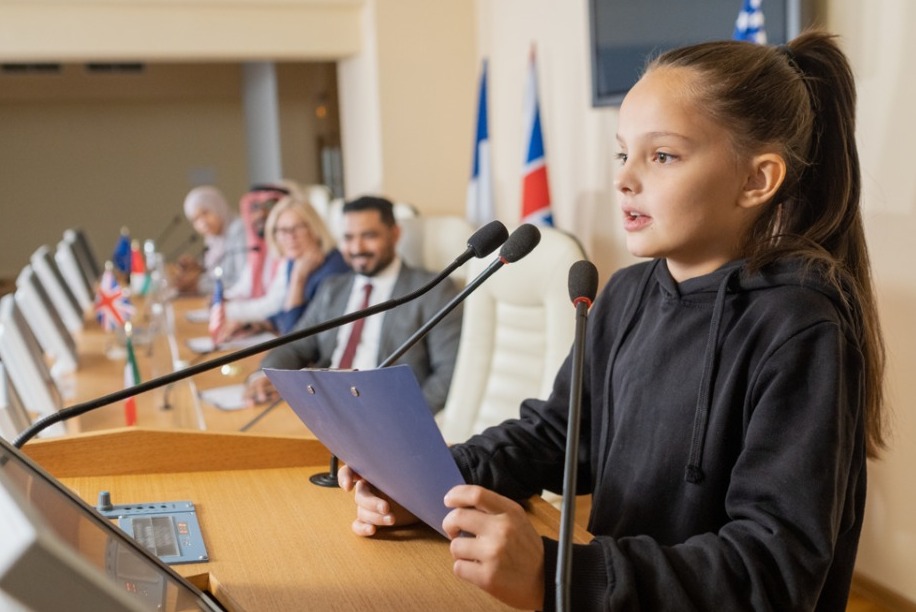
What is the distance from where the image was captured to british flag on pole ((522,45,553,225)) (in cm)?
434

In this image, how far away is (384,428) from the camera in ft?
3.83

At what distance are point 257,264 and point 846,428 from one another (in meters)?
5.19

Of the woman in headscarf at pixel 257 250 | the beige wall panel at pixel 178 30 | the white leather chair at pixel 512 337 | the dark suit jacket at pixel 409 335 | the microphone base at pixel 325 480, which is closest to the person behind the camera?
the microphone base at pixel 325 480

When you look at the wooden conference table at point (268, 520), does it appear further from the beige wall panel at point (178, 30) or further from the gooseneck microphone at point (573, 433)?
the beige wall panel at point (178, 30)

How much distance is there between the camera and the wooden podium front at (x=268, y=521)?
3.91 feet

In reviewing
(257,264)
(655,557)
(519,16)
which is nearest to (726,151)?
(655,557)

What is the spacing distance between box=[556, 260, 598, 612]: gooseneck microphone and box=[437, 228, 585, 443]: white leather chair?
1525 millimetres

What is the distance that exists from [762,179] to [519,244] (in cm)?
30

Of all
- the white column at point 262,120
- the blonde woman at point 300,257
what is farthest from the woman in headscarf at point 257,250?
the white column at point 262,120

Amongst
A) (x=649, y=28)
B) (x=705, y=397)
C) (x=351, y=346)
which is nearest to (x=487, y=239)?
(x=705, y=397)

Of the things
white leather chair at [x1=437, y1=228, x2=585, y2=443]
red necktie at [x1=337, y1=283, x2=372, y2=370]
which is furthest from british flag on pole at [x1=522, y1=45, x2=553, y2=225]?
white leather chair at [x1=437, y1=228, x2=585, y2=443]

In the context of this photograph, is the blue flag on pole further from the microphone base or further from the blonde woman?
the blonde woman

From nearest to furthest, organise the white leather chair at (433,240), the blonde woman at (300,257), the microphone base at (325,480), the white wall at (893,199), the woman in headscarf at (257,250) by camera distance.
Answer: the microphone base at (325,480), the white wall at (893,199), the white leather chair at (433,240), the blonde woman at (300,257), the woman in headscarf at (257,250)

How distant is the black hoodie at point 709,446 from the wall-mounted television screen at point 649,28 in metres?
1.46
